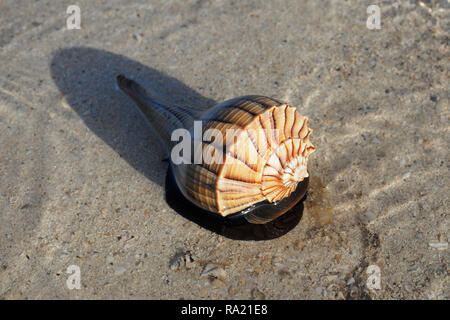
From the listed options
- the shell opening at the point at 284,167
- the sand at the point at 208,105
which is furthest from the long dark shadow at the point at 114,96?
the shell opening at the point at 284,167

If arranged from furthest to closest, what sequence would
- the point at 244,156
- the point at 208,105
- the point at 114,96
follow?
the point at 114,96, the point at 208,105, the point at 244,156

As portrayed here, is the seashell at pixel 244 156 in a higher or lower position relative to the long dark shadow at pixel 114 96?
higher

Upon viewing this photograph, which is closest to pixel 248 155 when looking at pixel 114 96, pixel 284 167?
pixel 284 167

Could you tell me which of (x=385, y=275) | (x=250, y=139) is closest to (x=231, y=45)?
(x=250, y=139)

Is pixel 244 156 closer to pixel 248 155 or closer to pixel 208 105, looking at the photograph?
pixel 248 155

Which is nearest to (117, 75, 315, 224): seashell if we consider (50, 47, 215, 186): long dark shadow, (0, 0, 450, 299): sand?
(0, 0, 450, 299): sand

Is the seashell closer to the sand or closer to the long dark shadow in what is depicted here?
the sand

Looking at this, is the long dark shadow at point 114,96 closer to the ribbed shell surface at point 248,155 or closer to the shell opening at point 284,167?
the ribbed shell surface at point 248,155

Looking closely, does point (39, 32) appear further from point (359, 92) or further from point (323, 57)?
point (359, 92)
